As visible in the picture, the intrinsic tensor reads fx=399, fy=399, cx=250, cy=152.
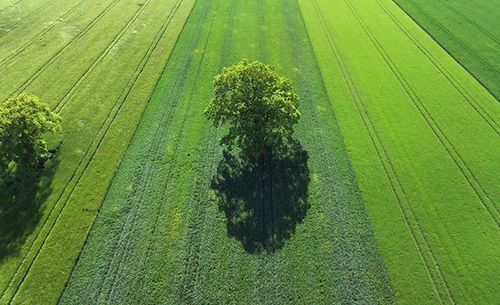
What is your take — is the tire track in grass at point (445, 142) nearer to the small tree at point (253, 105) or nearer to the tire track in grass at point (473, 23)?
the small tree at point (253, 105)

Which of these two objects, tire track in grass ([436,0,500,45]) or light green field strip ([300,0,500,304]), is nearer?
light green field strip ([300,0,500,304])

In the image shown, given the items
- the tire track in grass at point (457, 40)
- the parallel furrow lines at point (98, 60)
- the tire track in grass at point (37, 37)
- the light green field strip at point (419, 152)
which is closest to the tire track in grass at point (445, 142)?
the light green field strip at point (419, 152)

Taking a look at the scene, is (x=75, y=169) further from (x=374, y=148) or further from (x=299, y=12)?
(x=299, y=12)

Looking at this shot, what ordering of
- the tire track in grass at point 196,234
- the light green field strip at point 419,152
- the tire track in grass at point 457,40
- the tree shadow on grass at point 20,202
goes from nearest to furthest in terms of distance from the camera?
1. the tire track in grass at point 196,234
2. the light green field strip at point 419,152
3. the tree shadow on grass at point 20,202
4. the tire track in grass at point 457,40

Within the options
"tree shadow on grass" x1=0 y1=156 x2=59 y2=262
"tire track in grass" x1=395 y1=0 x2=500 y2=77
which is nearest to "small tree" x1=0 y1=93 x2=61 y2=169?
"tree shadow on grass" x1=0 y1=156 x2=59 y2=262

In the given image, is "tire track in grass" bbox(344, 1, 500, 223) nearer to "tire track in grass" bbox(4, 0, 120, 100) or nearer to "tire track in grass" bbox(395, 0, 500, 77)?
"tire track in grass" bbox(395, 0, 500, 77)

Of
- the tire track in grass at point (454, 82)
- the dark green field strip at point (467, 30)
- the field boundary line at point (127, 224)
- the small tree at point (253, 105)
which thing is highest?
the small tree at point (253, 105)
